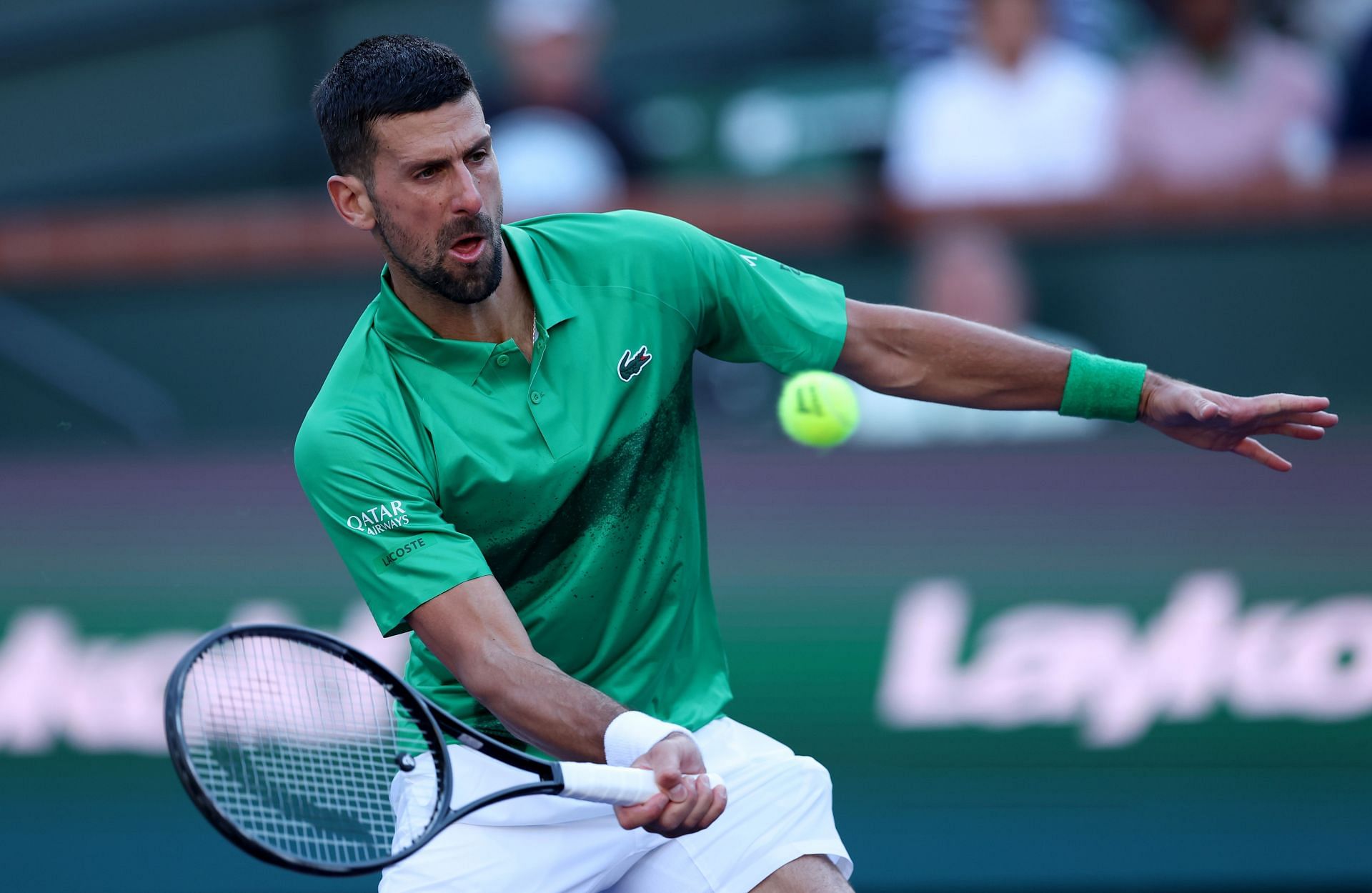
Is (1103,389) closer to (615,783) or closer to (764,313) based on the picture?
(764,313)

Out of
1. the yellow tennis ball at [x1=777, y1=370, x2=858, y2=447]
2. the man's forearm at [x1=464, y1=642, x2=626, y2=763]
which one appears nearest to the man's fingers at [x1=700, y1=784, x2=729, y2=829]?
the man's forearm at [x1=464, y1=642, x2=626, y2=763]

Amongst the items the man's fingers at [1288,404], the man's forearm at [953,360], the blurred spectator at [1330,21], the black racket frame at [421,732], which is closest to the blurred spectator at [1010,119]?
the blurred spectator at [1330,21]

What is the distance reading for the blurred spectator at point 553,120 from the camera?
7406mm

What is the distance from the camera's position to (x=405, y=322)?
149 inches

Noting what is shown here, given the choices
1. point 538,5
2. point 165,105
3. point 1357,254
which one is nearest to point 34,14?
point 165,105

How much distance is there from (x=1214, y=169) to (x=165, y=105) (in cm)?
561

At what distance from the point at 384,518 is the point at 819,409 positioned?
0.97m

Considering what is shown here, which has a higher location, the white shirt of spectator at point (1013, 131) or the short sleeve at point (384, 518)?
the white shirt of spectator at point (1013, 131)

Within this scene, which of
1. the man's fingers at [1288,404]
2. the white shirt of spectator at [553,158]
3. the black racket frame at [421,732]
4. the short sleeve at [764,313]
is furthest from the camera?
the white shirt of spectator at [553,158]

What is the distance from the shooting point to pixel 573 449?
3.82 meters

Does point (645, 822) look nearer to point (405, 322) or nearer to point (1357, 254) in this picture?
point (405, 322)

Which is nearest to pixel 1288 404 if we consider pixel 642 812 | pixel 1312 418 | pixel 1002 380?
pixel 1312 418

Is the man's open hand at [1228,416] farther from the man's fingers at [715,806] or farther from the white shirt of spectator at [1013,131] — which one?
the white shirt of spectator at [1013,131]

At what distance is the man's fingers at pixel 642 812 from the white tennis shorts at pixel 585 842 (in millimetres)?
401
